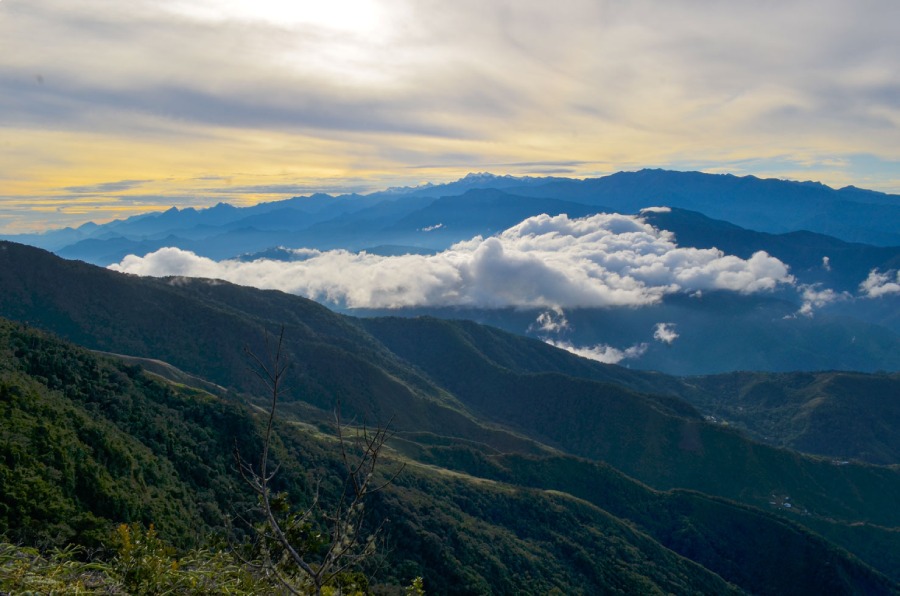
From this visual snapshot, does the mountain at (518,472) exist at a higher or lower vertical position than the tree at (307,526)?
lower

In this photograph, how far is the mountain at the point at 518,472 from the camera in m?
70.0

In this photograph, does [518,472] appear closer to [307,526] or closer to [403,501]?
[403,501]

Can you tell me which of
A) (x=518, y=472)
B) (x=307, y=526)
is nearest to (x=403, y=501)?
(x=307, y=526)

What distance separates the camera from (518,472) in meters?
121

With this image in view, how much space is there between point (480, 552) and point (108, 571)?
60338mm

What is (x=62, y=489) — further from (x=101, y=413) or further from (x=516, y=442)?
(x=516, y=442)

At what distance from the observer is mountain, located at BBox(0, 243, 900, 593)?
70.0 metres

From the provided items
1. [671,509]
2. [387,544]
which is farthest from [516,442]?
[387,544]

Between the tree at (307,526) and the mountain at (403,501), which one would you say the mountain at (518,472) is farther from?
the tree at (307,526)

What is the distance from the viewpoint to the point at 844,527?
139 metres

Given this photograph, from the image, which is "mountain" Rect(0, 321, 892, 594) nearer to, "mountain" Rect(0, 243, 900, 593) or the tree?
"mountain" Rect(0, 243, 900, 593)

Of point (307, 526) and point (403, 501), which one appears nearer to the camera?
point (307, 526)

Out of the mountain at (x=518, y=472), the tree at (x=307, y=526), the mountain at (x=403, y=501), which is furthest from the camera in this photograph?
the mountain at (x=518, y=472)

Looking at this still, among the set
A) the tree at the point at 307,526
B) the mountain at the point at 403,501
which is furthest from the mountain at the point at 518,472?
the tree at the point at 307,526
